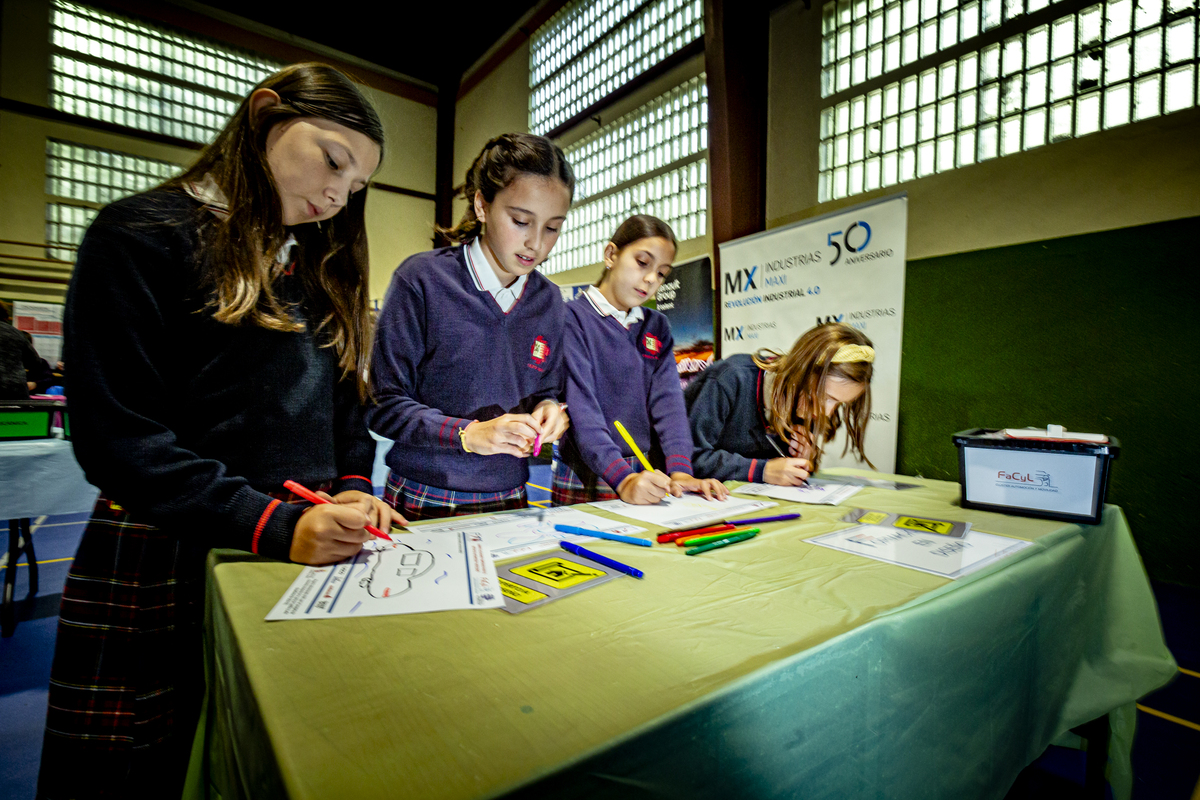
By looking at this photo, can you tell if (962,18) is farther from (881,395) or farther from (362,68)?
(362,68)

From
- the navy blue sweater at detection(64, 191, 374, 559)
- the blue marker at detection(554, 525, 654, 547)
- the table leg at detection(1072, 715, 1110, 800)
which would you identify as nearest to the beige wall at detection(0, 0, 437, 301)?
the navy blue sweater at detection(64, 191, 374, 559)

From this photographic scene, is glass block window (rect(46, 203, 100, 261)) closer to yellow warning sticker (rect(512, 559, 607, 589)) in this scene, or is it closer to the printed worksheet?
the printed worksheet

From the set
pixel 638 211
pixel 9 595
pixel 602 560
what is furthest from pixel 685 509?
pixel 638 211

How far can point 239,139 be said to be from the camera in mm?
756

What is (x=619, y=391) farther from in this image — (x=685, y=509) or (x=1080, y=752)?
(x=1080, y=752)

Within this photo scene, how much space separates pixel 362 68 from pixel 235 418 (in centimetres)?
642

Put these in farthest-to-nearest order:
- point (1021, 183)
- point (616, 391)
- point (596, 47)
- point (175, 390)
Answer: point (596, 47) → point (1021, 183) → point (616, 391) → point (175, 390)

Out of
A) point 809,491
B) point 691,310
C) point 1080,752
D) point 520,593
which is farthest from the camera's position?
point 691,310

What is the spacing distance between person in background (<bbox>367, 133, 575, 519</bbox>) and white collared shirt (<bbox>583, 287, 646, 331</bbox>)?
1.36 ft

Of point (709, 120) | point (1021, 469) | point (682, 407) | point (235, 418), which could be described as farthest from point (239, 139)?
point (709, 120)

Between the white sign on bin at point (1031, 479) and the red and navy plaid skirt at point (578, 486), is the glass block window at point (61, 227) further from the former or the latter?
the white sign on bin at point (1031, 479)

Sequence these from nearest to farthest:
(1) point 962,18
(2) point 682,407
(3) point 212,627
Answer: (3) point 212,627, (2) point 682,407, (1) point 962,18

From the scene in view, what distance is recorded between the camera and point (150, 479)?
0.59 meters

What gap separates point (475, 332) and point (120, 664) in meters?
0.77
